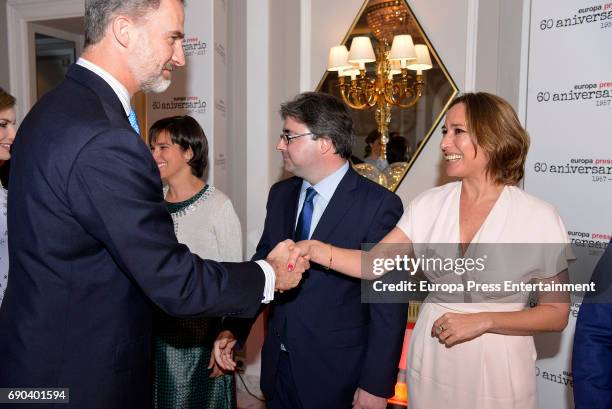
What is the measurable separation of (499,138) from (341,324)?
39.6 inches

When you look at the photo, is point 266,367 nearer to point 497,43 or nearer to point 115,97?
point 115,97

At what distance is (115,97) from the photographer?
161 cm

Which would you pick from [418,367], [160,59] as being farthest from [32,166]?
[418,367]

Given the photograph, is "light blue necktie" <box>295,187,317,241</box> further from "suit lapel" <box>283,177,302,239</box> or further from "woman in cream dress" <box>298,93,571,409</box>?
"woman in cream dress" <box>298,93,571,409</box>

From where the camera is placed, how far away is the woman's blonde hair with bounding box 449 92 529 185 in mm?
2086

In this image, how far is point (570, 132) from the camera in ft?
10.8

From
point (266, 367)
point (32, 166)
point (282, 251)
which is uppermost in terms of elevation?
point (32, 166)

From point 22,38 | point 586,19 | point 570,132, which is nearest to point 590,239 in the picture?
point 570,132

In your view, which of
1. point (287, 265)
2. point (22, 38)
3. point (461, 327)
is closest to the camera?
point (461, 327)

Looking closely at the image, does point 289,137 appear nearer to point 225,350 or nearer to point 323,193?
point 323,193

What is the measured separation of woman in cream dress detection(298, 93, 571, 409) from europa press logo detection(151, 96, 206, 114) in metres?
2.47

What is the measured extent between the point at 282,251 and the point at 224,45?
111 inches

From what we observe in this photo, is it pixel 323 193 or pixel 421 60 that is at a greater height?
pixel 421 60

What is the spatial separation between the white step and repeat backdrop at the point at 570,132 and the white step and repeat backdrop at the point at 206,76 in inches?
94.2
